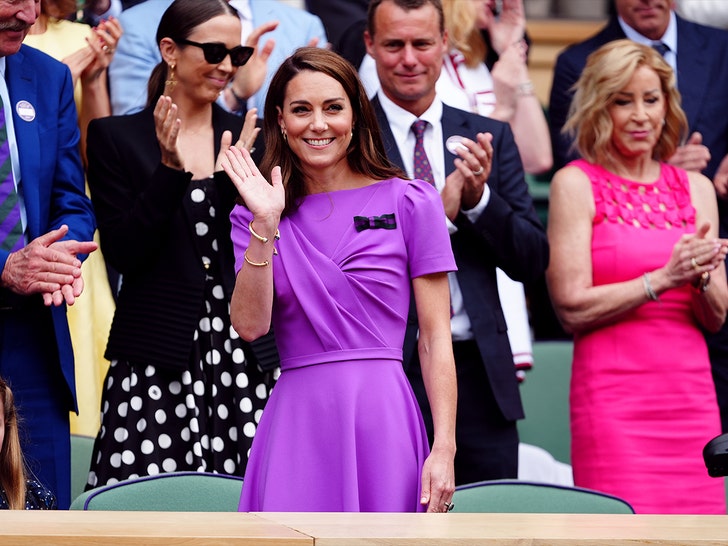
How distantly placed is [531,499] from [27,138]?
1802 millimetres

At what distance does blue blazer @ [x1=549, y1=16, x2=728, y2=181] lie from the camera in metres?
5.43

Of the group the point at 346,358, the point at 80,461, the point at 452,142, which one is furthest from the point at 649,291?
the point at 80,461

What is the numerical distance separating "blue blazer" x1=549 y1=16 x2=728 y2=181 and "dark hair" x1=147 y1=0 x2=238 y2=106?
1643 millimetres

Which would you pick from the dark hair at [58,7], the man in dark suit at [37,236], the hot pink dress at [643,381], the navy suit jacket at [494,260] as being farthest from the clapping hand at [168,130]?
the hot pink dress at [643,381]

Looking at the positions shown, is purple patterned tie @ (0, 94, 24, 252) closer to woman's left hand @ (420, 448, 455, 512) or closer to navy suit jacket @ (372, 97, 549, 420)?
navy suit jacket @ (372, 97, 549, 420)

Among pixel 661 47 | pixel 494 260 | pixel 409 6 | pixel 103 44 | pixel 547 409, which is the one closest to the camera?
pixel 494 260

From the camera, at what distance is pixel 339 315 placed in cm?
330

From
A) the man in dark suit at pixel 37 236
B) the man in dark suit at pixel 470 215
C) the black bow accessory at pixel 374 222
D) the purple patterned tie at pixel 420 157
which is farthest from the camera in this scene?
the purple patterned tie at pixel 420 157

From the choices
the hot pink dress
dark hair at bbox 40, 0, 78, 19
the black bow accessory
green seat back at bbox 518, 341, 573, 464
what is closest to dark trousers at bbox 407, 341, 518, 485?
the hot pink dress

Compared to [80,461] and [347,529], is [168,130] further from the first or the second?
[347,529]

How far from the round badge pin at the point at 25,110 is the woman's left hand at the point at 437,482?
1662 millimetres

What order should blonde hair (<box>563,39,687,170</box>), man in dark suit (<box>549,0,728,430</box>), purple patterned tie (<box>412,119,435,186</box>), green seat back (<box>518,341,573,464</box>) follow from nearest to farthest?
purple patterned tie (<box>412,119,435,186</box>), blonde hair (<box>563,39,687,170</box>), man in dark suit (<box>549,0,728,430</box>), green seat back (<box>518,341,573,464</box>)

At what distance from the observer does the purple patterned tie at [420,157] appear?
4.43 m

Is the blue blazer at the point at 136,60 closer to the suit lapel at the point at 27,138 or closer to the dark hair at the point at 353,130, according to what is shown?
the suit lapel at the point at 27,138
